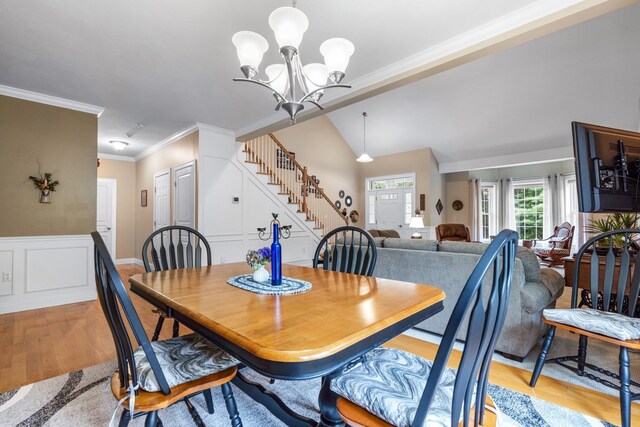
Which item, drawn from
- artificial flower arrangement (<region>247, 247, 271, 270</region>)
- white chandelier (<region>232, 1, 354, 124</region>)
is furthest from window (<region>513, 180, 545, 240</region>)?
artificial flower arrangement (<region>247, 247, 271, 270</region>)

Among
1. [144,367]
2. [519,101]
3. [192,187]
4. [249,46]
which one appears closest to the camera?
[144,367]

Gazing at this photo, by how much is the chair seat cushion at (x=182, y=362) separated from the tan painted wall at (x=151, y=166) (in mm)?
3821

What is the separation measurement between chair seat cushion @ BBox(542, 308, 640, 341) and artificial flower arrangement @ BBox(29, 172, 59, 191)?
17.0 ft

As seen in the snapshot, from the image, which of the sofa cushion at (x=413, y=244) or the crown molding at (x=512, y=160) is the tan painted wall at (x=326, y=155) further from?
the sofa cushion at (x=413, y=244)

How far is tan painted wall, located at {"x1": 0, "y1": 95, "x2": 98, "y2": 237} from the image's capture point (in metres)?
3.50

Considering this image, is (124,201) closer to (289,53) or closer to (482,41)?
(289,53)

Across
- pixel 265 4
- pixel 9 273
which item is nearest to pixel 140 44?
pixel 265 4

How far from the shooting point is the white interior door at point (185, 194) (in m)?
4.82

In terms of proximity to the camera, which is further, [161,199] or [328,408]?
[161,199]

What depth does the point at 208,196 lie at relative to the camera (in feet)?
15.7

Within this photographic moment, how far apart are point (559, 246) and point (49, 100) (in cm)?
963

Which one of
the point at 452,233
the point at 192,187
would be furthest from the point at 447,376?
the point at 452,233

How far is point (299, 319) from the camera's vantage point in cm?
97

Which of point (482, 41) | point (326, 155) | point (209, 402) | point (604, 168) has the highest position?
point (326, 155)
